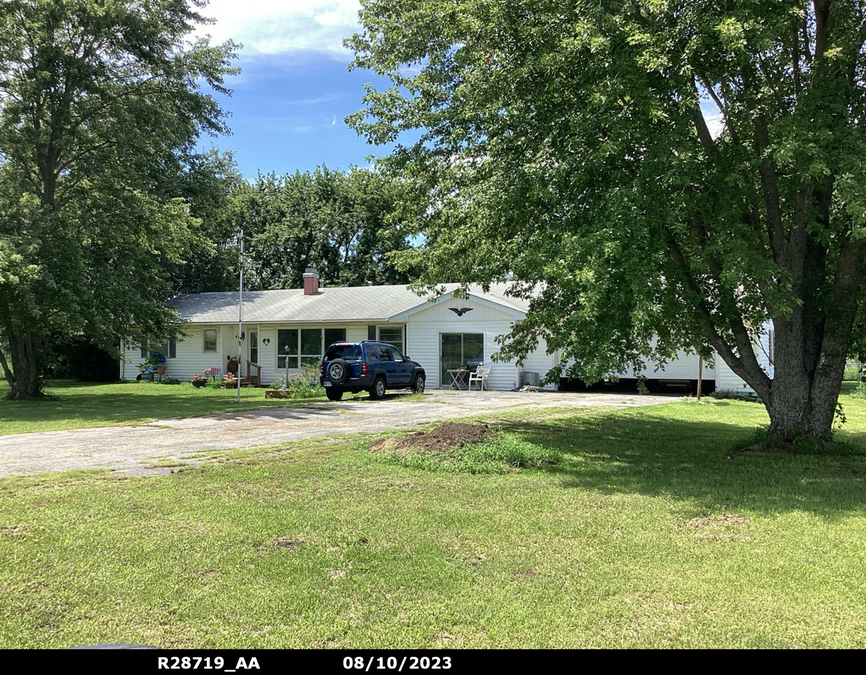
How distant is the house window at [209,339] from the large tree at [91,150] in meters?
8.07

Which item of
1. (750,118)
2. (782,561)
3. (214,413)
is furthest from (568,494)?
(214,413)

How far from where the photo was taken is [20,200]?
18.8 meters

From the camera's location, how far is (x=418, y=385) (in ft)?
75.3

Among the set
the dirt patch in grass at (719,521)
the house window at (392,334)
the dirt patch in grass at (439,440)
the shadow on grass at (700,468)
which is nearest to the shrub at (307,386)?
the house window at (392,334)

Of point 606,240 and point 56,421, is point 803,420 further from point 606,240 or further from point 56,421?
point 56,421

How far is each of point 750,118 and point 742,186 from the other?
1.74m

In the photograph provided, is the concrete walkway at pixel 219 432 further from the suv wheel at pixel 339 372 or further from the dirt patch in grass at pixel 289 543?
the dirt patch in grass at pixel 289 543

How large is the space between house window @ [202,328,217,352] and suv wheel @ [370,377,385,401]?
44.4 ft

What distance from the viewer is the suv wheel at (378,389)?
68.0 feet

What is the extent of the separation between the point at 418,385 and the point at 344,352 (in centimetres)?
344

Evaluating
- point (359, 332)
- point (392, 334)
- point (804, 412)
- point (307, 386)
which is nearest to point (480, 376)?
point (392, 334)

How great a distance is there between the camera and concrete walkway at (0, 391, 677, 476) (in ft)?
29.1

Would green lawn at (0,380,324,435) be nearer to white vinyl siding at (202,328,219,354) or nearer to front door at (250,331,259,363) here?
front door at (250,331,259,363)

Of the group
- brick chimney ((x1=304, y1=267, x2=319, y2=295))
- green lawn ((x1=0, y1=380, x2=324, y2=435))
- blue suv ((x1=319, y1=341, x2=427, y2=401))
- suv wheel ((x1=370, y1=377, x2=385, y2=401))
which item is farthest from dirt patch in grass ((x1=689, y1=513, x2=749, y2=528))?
brick chimney ((x1=304, y1=267, x2=319, y2=295))
